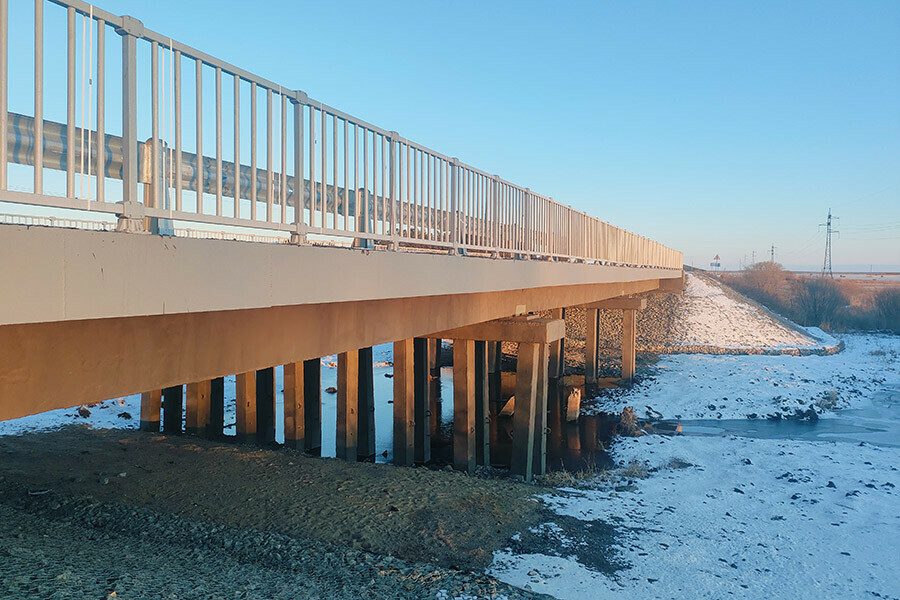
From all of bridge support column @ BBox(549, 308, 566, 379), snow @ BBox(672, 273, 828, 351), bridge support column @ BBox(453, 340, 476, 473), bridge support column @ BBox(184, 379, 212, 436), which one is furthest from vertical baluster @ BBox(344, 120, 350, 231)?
snow @ BBox(672, 273, 828, 351)

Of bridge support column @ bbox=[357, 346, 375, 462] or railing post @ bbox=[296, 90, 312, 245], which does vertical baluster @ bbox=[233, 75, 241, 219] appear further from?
bridge support column @ bbox=[357, 346, 375, 462]

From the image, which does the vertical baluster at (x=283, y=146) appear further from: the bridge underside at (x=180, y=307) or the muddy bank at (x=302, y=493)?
the muddy bank at (x=302, y=493)

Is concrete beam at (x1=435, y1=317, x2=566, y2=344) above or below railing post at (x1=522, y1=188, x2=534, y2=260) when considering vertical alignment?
below

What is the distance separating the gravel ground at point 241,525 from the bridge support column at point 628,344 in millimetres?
16442

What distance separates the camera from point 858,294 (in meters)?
71.8

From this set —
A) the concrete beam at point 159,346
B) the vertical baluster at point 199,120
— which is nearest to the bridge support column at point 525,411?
the concrete beam at point 159,346

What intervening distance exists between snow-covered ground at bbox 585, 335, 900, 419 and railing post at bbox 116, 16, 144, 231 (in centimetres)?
1867

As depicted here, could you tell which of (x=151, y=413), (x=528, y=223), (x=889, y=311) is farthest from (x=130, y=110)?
(x=889, y=311)

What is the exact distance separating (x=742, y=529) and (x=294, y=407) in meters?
9.27

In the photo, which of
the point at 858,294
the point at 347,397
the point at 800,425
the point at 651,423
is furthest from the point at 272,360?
the point at 858,294

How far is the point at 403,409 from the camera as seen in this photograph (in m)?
13.0

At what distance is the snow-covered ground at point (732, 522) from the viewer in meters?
7.22

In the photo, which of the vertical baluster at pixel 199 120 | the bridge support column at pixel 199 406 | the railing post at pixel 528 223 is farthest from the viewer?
the bridge support column at pixel 199 406

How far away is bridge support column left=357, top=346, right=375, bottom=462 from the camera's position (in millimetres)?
14438
